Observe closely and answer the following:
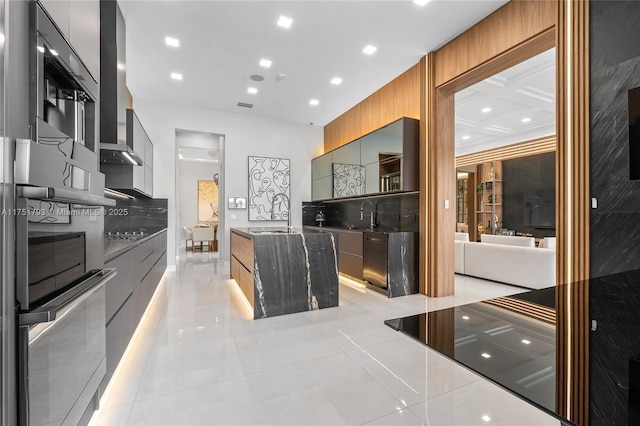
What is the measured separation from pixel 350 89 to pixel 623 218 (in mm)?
4094

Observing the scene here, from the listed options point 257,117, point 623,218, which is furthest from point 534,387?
point 257,117

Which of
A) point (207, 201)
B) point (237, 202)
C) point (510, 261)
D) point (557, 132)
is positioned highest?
point (557, 132)

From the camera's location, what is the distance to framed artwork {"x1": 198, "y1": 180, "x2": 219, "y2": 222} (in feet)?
37.4

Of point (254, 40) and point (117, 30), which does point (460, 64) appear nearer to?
point (254, 40)

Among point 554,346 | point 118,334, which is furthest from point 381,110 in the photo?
point 554,346

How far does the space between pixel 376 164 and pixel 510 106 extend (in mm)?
2899

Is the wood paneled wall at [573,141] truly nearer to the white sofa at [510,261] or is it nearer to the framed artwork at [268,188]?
the white sofa at [510,261]

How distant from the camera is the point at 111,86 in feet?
8.80

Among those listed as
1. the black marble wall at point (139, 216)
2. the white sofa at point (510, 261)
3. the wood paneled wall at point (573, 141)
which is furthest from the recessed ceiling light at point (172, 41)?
the white sofa at point (510, 261)

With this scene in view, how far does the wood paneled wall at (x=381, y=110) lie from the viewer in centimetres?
446

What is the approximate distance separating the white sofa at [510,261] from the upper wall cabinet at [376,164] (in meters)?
1.81

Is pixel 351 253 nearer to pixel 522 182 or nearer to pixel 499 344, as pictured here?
pixel 499 344

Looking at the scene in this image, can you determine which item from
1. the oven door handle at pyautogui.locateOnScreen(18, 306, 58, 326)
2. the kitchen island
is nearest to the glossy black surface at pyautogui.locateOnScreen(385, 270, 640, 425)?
the oven door handle at pyautogui.locateOnScreen(18, 306, 58, 326)

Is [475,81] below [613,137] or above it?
above
